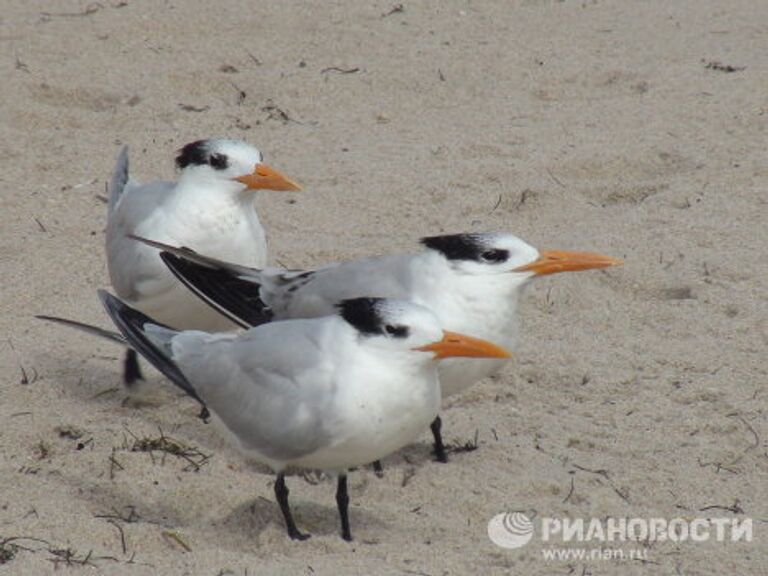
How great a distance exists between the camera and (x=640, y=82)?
25.3ft

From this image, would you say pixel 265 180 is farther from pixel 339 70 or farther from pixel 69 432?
pixel 339 70

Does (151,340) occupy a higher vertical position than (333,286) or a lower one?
lower

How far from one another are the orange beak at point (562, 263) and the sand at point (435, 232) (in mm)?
577

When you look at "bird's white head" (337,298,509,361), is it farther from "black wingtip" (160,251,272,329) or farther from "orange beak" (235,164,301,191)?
"orange beak" (235,164,301,191)

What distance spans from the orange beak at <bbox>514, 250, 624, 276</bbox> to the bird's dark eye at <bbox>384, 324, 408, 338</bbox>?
0.68 m

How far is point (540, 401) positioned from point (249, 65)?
133 inches

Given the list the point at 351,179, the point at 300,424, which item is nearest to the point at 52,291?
the point at 351,179

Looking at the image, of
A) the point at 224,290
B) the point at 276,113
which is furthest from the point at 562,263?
the point at 276,113

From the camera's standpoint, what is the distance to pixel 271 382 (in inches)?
169

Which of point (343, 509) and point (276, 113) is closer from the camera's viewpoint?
point (343, 509)

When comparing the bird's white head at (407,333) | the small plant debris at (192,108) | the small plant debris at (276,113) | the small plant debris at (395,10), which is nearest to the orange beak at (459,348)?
the bird's white head at (407,333)

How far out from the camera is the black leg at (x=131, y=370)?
5340 mm

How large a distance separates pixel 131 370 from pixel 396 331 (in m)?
1.50

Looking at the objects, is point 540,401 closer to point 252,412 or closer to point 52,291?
point 252,412
